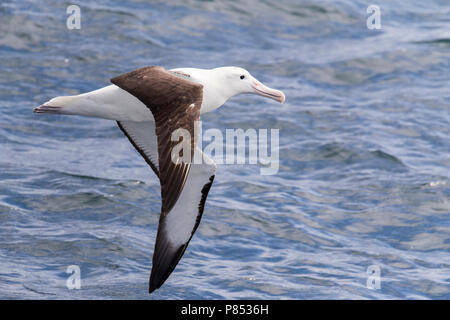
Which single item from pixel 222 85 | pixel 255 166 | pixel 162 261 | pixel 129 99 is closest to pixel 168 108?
pixel 129 99

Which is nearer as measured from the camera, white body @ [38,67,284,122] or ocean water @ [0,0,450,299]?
white body @ [38,67,284,122]

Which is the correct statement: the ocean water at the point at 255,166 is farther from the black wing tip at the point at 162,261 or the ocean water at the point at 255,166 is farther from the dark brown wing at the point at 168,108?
the dark brown wing at the point at 168,108

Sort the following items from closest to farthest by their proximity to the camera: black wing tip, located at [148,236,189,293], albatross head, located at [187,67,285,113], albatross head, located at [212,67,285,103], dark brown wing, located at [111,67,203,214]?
dark brown wing, located at [111,67,203,214] < albatross head, located at [187,67,285,113] < albatross head, located at [212,67,285,103] < black wing tip, located at [148,236,189,293]

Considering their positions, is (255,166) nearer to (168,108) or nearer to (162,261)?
(162,261)

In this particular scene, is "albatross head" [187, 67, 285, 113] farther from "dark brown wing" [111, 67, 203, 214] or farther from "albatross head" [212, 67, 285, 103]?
"dark brown wing" [111, 67, 203, 214]

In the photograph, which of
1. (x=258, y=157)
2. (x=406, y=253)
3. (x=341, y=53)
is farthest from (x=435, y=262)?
(x=341, y=53)

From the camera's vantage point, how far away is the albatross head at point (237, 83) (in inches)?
468

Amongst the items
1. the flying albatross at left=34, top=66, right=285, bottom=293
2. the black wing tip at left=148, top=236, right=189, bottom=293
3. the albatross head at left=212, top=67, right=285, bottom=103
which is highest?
the albatross head at left=212, top=67, right=285, bottom=103

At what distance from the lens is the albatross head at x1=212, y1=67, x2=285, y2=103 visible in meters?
11.9

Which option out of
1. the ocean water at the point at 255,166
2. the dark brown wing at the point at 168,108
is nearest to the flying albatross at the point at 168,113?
the dark brown wing at the point at 168,108

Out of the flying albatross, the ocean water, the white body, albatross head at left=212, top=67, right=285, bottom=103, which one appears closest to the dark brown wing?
the flying albatross

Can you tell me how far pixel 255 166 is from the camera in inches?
713
